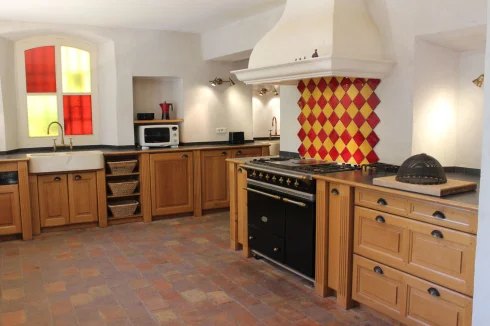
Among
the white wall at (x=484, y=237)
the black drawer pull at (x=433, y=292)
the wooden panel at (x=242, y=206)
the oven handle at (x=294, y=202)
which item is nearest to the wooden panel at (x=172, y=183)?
the wooden panel at (x=242, y=206)

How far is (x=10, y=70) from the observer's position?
5.21m

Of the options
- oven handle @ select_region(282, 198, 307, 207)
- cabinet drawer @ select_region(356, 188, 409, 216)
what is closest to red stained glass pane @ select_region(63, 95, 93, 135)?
oven handle @ select_region(282, 198, 307, 207)

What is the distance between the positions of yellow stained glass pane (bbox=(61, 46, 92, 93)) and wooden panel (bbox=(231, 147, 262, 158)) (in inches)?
80.8

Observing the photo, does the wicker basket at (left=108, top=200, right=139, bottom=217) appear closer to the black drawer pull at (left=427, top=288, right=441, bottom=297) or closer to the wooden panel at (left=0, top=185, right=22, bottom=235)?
the wooden panel at (left=0, top=185, right=22, bottom=235)

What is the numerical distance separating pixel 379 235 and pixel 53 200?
12.1 feet

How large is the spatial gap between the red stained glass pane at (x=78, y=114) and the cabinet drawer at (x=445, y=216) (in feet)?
A: 14.7

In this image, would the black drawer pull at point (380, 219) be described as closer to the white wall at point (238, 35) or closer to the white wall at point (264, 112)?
the white wall at point (238, 35)

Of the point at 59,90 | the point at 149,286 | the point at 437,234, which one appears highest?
the point at 59,90

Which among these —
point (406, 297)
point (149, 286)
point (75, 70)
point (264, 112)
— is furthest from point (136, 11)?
point (406, 297)

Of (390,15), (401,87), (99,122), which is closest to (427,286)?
(401,87)

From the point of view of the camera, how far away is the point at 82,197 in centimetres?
511

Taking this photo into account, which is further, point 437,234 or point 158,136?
point 158,136

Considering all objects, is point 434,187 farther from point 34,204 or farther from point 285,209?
point 34,204

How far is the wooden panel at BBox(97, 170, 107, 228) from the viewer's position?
518 cm
